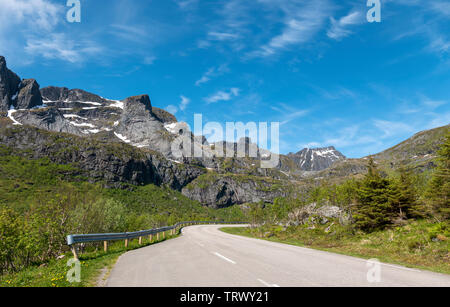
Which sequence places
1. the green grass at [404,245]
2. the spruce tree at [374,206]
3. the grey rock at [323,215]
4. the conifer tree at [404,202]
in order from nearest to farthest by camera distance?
the green grass at [404,245]
the conifer tree at [404,202]
the spruce tree at [374,206]
the grey rock at [323,215]

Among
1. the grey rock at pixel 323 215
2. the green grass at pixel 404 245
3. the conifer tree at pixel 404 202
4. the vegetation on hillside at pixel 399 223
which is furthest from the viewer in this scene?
the grey rock at pixel 323 215

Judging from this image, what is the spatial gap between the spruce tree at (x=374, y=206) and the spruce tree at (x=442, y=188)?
264 centimetres

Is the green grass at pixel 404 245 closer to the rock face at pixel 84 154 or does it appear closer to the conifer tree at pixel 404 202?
the conifer tree at pixel 404 202

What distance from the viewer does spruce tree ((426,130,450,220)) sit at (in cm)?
1551

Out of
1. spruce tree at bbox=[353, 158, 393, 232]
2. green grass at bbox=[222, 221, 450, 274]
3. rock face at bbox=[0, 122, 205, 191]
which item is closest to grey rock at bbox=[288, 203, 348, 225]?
spruce tree at bbox=[353, 158, 393, 232]

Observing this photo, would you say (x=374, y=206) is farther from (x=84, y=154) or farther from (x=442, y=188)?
(x=84, y=154)

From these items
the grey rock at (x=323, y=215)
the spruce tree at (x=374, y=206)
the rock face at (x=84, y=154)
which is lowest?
the grey rock at (x=323, y=215)

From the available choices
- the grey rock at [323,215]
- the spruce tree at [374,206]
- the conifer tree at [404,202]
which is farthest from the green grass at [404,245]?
the grey rock at [323,215]

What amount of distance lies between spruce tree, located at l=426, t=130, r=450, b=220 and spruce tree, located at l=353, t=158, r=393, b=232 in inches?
104

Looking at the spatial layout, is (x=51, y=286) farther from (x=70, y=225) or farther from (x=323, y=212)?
(x=323, y=212)

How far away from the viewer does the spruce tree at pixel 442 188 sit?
1551 centimetres

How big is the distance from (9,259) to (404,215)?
26.0m

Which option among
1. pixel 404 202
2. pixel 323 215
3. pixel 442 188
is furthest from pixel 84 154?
pixel 442 188

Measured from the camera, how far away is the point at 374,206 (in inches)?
748
